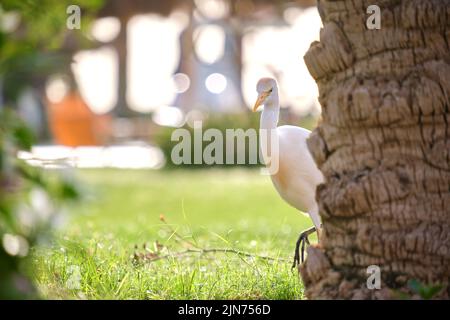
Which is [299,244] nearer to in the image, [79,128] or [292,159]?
→ [292,159]

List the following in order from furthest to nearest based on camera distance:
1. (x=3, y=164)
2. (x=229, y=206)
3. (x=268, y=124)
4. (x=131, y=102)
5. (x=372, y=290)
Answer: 1. (x=131, y=102)
2. (x=229, y=206)
3. (x=268, y=124)
4. (x=372, y=290)
5. (x=3, y=164)

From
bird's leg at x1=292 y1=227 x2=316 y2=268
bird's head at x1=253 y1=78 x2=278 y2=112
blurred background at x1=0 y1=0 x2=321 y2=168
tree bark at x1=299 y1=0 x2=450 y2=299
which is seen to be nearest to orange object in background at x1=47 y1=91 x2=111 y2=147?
blurred background at x1=0 y1=0 x2=321 y2=168

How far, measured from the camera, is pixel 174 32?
107 ft

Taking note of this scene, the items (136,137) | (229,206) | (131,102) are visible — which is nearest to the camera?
(229,206)

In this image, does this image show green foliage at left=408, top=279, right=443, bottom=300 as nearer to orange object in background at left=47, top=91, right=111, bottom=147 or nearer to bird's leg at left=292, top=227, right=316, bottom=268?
bird's leg at left=292, top=227, right=316, bottom=268

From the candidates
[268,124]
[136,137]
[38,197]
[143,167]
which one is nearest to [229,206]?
[268,124]

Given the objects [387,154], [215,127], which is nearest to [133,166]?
[215,127]

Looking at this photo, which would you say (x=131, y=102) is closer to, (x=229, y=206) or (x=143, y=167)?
(x=143, y=167)

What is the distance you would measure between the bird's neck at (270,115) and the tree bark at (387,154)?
2.36 meters

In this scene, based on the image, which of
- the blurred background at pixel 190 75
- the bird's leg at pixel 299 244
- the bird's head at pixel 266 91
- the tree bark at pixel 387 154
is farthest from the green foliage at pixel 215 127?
the tree bark at pixel 387 154

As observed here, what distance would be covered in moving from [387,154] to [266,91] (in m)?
2.68

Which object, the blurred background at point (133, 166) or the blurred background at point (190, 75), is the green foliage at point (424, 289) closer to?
the blurred background at point (133, 166)

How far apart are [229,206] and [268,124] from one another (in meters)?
6.51

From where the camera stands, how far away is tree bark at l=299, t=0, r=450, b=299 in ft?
12.7
